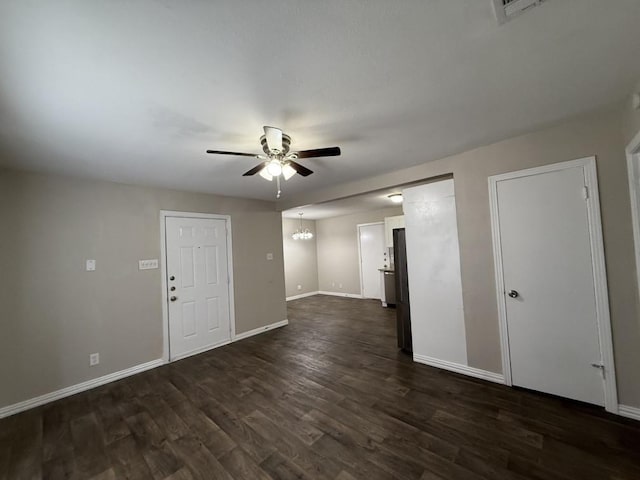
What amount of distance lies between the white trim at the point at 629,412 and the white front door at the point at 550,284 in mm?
104

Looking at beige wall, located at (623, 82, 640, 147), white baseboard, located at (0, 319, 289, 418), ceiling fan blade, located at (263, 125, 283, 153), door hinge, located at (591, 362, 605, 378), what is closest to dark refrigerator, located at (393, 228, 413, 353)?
door hinge, located at (591, 362, 605, 378)

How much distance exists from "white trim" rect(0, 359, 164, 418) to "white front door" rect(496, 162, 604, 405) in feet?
14.3

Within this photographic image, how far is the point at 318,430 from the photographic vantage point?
1936 mm

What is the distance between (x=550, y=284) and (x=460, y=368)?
1.28 m

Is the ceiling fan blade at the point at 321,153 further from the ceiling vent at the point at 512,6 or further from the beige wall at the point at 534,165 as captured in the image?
the beige wall at the point at 534,165

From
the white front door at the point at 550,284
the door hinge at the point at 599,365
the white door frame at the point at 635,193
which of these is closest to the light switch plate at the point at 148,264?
the white front door at the point at 550,284

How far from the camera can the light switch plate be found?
3.26 metres

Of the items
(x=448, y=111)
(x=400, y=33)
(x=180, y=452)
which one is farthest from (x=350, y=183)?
(x=180, y=452)

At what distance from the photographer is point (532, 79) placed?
1.49 metres

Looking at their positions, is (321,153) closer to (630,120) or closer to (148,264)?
(630,120)

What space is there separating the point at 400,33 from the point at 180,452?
299 centimetres

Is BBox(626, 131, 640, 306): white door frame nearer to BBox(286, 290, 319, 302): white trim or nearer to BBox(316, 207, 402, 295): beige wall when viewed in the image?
BBox(316, 207, 402, 295): beige wall

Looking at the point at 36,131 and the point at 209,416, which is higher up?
the point at 36,131

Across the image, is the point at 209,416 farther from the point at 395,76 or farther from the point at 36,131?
the point at 395,76
